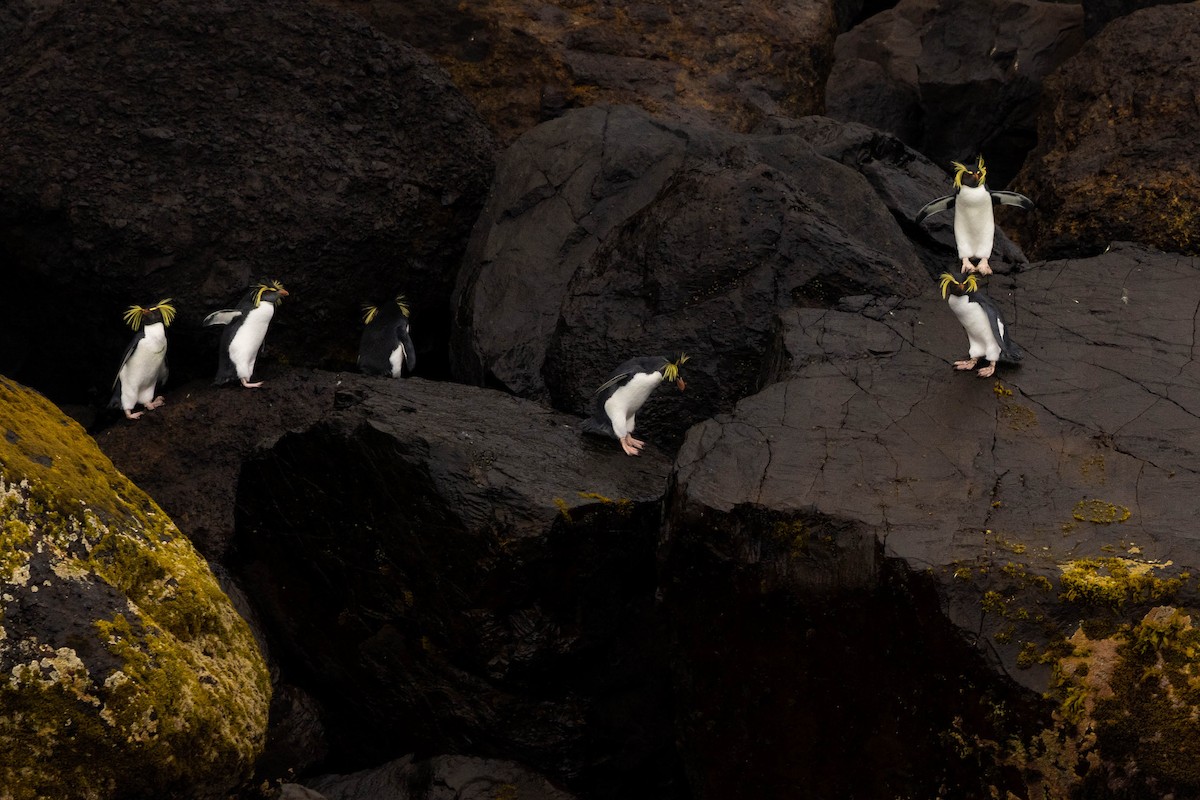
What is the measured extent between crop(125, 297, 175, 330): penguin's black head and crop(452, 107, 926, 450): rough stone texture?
8.20 feet

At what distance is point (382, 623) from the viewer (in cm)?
846

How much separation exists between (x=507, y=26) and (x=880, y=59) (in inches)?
233

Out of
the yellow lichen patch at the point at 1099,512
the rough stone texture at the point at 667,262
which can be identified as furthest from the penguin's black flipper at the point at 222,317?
the yellow lichen patch at the point at 1099,512

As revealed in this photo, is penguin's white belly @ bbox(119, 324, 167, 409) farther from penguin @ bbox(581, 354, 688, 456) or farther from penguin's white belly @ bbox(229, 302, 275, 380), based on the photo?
penguin @ bbox(581, 354, 688, 456)

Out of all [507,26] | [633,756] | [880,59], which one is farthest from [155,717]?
[880,59]

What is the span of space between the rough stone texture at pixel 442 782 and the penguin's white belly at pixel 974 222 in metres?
5.45

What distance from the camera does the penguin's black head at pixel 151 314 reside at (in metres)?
11.5

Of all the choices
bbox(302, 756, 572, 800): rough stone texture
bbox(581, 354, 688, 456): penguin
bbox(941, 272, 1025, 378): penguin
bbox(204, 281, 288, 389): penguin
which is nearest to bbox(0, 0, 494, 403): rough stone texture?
bbox(204, 281, 288, 389): penguin

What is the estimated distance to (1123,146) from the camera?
12852 millimetres

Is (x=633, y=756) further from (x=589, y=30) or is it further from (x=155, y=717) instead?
(x=589, y=30)

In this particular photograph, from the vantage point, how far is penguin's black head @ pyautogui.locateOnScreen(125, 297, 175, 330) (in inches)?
451

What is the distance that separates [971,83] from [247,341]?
385 inches

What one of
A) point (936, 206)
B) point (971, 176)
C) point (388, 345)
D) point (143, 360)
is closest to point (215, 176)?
point (143, 360)

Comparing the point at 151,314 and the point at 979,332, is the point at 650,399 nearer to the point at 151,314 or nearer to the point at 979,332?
the point at 979,332
